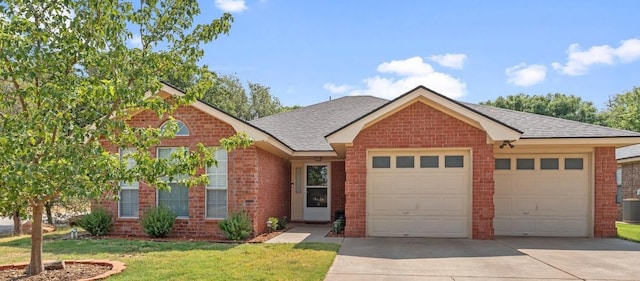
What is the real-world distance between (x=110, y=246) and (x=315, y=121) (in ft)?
31.9

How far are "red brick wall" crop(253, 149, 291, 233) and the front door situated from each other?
0.69 meters

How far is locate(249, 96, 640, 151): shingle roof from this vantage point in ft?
40.1

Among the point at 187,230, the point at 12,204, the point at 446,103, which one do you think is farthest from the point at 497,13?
the point at 12,204

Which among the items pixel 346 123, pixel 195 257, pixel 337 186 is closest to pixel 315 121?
pixel 346 123

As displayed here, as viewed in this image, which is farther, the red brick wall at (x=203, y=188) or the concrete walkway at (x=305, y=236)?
the red brick wall at (x=203, y=188)

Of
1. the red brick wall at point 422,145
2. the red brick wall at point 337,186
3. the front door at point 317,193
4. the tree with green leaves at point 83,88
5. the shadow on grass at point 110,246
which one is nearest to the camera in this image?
the tree with green leaves at point 83,88

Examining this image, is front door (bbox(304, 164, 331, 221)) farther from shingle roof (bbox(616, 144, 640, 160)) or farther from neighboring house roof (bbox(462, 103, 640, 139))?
shingle roof (bbox(616, 144, 640, 160))

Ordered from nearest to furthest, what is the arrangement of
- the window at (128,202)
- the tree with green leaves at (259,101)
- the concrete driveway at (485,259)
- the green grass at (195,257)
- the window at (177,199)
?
the green grass at (195,257) < the concrete driveway at (485,259) < the window at (177,199) < the window at (128,202) < the tree with green leaves at (259,101)

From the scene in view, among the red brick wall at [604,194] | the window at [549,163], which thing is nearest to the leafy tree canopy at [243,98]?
the window at [549,163]

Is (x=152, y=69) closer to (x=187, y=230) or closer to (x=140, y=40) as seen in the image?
(x=140, y=40)

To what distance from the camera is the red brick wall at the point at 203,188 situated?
39.3 ft

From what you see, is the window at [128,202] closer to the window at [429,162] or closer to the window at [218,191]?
the window at [218,191]

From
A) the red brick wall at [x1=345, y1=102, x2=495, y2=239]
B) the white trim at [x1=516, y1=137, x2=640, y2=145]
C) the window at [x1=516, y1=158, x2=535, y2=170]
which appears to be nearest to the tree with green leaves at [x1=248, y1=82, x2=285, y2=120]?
the red brick wall at [x1=345, y1=102, x2=495, y2=239]

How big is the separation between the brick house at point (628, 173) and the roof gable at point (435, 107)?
11.5 meters
